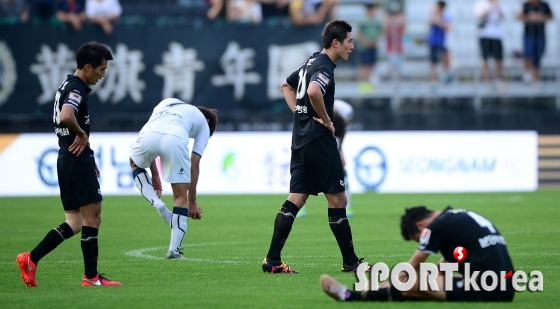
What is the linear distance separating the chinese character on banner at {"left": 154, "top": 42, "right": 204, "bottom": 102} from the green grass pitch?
11.1ft

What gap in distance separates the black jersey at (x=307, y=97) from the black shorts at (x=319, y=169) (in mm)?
87

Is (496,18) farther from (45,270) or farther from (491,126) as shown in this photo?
(45,270)

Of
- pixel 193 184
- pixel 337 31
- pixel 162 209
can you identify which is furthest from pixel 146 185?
pixel 337 31

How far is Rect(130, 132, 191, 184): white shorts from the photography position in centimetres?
1102

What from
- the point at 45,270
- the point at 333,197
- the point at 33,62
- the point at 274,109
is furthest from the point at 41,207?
the point at 333,197

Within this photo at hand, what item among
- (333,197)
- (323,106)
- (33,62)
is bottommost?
(333,197)

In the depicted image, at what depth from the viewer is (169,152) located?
36.1 ft

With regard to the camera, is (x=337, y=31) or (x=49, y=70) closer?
(x=337, y=31)

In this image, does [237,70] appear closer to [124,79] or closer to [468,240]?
[124,79]

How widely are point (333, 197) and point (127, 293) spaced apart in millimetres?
2480

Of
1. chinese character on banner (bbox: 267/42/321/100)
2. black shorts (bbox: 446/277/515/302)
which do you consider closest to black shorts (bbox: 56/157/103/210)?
black shorts (bbox: 446/277/515/302)

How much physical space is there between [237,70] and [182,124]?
12752mm

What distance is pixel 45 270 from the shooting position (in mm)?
10539

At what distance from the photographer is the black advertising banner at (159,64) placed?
915 inches
